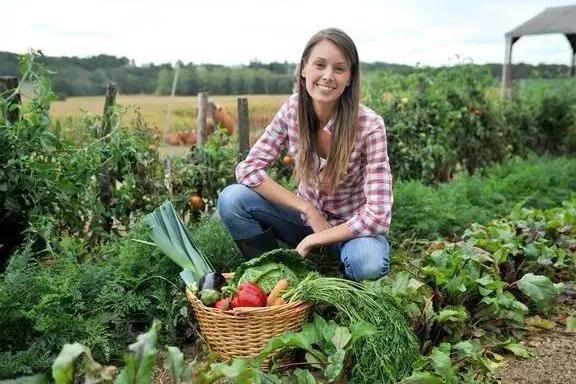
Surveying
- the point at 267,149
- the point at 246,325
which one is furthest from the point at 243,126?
the point at 246,325

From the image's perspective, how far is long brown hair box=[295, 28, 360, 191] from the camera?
3.11m

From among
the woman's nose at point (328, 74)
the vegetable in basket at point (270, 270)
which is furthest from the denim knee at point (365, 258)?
the woman's nose at point (328, 74)

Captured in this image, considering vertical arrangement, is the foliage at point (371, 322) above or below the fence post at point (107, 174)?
below

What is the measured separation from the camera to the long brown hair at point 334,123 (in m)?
3.11

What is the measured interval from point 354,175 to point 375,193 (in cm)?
27

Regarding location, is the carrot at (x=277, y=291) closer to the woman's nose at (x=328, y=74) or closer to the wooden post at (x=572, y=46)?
the woman's nose at (x=328, y=74)

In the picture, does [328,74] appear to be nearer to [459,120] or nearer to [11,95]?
[11,95]

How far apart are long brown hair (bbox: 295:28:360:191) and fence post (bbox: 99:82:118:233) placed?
127cm

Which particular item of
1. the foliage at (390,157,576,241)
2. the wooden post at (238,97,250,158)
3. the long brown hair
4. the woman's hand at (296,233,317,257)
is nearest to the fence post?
the wooden post at (238,97,250,158)

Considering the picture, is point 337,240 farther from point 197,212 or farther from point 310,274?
point 197,212

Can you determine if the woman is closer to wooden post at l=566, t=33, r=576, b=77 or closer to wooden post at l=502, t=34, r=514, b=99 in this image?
wooden post at l=502, t=34, r=514, b=99

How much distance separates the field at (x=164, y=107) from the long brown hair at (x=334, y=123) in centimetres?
129

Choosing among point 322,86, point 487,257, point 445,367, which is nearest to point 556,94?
point 487,257

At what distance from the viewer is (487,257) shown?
11.3 ft
